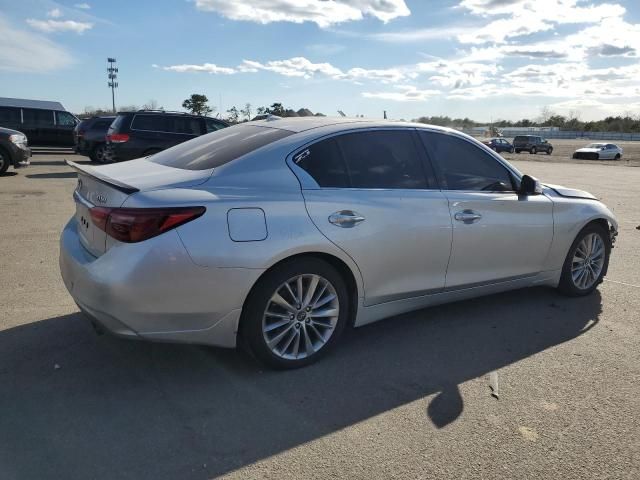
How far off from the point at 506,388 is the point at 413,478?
1.18m

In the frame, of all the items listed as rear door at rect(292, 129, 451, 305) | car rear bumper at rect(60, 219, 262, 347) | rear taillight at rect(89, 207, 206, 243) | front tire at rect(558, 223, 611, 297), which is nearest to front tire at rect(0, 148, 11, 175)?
car rear bumper at rect(60, 219, 262, 347)

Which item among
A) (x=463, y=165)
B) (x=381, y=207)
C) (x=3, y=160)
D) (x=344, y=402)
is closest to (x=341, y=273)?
(x=381, y=207)

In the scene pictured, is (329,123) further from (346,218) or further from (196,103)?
(196,103)

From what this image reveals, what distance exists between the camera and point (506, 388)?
11.5 ft

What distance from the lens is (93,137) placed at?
17.9m

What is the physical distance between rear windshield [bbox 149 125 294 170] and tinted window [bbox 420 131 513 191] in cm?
125

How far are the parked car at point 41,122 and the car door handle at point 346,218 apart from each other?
22.1 m

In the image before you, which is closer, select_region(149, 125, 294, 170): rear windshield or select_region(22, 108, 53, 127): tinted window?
select_region(149, 125, 294, 170): rear windshield

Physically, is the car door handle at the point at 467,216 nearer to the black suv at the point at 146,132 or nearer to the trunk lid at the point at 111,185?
the trunk lid at the point at 111,185

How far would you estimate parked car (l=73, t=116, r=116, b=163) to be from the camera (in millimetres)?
17922

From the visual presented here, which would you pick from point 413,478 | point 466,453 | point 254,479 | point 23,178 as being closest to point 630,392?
point 466,453

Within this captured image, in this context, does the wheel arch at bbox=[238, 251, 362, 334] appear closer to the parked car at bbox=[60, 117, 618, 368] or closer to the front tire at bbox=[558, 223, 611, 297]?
the parked car at bbox=[60, 117, 618, 368]

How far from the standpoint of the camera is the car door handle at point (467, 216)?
4199 millimetres

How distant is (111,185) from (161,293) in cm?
78
